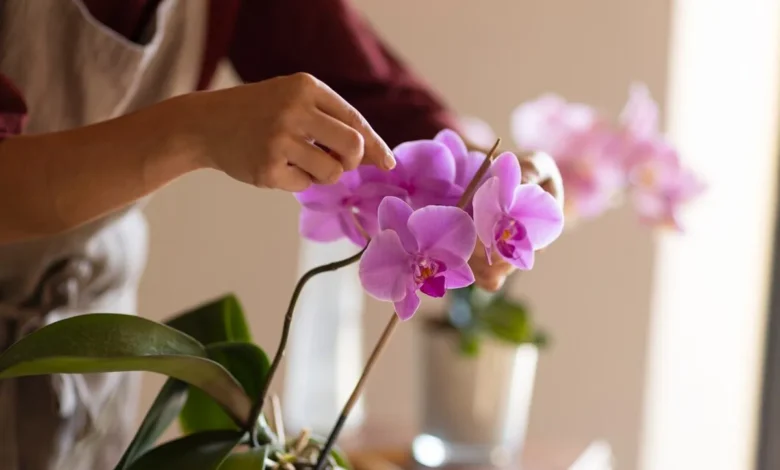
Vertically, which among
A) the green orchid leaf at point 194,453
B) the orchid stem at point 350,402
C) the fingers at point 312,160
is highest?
the fingers at point 312,160

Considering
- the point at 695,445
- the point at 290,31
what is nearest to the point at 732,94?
the point at 695,445

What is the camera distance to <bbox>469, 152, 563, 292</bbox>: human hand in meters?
0.50

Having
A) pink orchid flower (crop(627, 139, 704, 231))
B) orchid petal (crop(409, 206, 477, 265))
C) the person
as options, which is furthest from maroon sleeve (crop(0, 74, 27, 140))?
pink orchid flower (crop(627, 139, 704, 231))

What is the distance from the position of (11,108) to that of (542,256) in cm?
82

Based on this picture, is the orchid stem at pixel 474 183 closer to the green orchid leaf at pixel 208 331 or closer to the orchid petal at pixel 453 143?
the orchid petal at pixel 453 143

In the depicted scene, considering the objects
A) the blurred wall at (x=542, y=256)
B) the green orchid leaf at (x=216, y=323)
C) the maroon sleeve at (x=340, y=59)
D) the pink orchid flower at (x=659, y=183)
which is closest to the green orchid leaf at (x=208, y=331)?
the green orchid leaf at (x=216, y=323)

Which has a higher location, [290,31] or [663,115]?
[663,115]

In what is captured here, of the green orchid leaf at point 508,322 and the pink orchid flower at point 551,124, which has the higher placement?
the pink orchid flower at point 551,124

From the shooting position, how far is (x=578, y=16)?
114 centimetres

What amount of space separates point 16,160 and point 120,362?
11cm

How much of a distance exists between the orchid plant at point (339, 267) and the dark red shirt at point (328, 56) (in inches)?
8.6

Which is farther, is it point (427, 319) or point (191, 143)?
point (427, 319)

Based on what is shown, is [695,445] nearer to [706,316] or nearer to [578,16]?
[706,316]

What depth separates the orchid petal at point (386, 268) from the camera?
0.40 m
